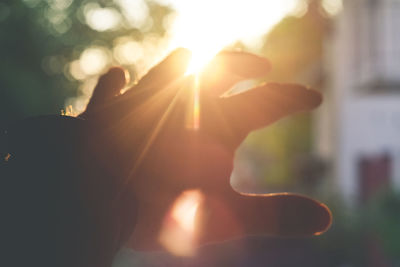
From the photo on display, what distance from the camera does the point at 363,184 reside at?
25.8ft

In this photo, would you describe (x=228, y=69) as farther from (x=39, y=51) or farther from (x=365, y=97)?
(x=39, y=51)

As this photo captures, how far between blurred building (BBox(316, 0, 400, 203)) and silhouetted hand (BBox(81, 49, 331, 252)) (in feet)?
21.8

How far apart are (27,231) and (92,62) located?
10.9m

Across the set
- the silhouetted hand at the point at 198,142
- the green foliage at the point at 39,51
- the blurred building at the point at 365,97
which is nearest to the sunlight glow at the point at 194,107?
the silhouetted hand at the point at 198,142

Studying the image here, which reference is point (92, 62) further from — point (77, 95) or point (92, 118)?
point (92, 118)

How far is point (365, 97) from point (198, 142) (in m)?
7.90

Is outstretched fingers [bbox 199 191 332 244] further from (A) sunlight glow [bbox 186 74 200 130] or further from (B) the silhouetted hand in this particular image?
(A) sunlight glow [bbox 186 74 200 130]

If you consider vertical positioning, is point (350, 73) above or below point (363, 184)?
above

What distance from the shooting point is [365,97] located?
27.9 feet

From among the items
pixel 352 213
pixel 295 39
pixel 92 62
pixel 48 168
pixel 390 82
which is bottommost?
pixel 352 213

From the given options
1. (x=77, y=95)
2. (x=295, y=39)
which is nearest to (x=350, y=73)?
(x=77, y=95)

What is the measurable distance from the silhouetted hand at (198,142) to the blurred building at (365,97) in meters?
6.64

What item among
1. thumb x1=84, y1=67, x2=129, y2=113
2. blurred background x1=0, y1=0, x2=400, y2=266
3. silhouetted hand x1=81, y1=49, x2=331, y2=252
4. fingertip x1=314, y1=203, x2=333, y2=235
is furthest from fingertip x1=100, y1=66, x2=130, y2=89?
blurred background x1=0, y1=0, x2=400, y2=266

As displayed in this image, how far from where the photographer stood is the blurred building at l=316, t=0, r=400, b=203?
7535 mm
